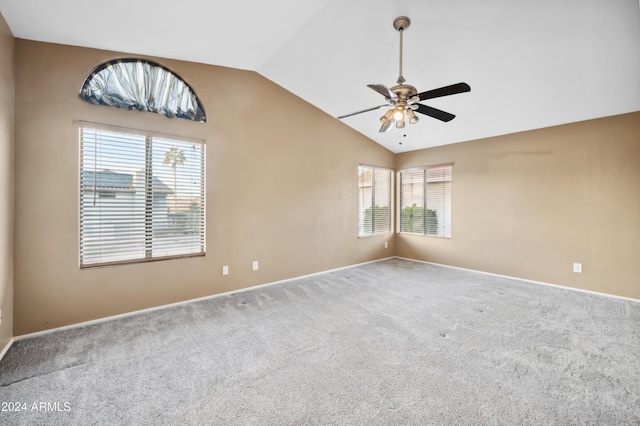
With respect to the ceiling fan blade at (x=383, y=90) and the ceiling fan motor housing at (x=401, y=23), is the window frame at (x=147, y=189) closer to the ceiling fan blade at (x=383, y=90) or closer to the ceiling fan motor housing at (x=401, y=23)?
the ceiling fan blade at (x=383, y=90)

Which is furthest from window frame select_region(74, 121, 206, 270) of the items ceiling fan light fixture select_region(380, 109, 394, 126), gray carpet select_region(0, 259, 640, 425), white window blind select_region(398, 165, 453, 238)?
white window blind select_region(398, 165, 453, 238)

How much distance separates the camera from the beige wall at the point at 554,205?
3752 mm

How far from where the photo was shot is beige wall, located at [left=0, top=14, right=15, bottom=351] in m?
2.34

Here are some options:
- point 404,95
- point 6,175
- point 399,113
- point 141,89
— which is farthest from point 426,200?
point 6,175

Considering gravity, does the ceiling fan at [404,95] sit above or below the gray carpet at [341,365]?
above

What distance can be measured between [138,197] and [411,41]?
3.54 m

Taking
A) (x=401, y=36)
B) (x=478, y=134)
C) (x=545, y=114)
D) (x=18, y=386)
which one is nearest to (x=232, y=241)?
(x=18, y=386)

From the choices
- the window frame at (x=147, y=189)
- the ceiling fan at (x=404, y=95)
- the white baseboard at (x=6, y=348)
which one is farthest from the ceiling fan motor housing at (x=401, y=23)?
the white baseboard at (x=6, y=348)

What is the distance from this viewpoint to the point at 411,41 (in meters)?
3.00

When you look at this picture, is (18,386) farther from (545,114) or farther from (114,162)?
(545,114)

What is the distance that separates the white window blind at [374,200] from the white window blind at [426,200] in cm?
33

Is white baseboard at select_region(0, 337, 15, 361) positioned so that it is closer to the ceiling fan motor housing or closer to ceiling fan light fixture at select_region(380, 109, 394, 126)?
ceiling fan light fixture at select_region(380, 109, 394, 126)

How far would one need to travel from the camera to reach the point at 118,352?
95.9 inches

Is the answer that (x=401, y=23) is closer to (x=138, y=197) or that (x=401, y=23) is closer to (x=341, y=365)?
(x=341, y=365)
